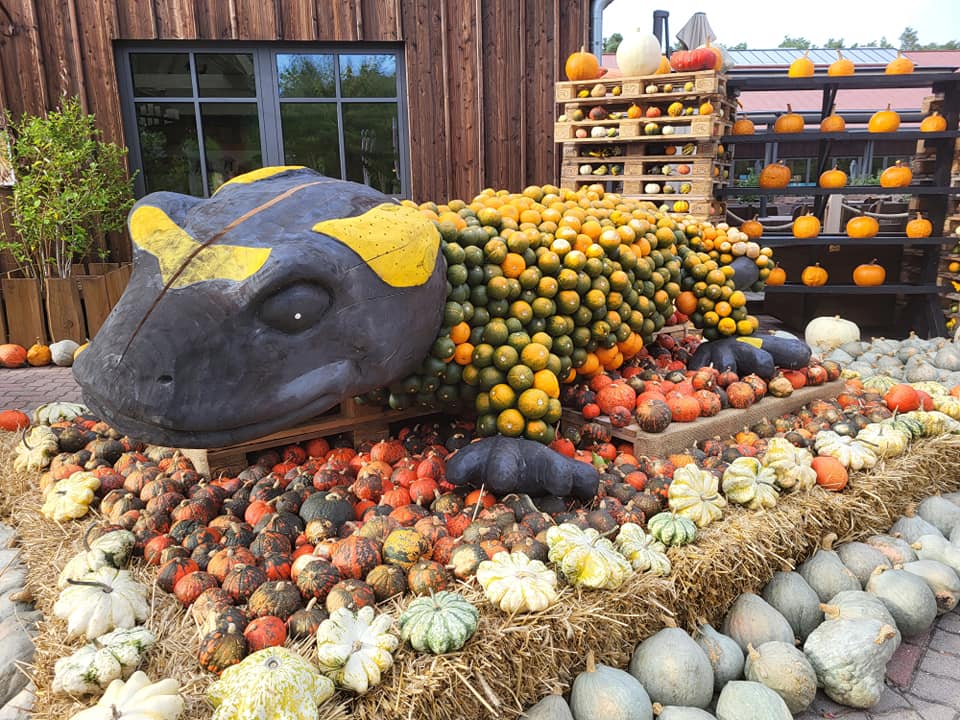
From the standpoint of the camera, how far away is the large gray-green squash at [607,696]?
2.10 meters

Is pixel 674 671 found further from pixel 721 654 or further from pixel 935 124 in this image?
pixel 935 124

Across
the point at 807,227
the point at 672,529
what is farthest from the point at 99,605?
the point at 807,227

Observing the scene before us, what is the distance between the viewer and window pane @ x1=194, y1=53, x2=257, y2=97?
7.37 m

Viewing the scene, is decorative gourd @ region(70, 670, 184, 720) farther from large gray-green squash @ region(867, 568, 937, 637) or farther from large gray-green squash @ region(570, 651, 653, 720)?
large gray-green squash @ region(867, 568, 937, 637)

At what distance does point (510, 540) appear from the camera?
248 cm

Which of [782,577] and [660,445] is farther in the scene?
[660,445]

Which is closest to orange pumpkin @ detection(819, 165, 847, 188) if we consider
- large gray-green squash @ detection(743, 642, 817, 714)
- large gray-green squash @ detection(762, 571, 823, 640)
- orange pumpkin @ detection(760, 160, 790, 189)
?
orange pumpkin @ detection(760, 160, 790, 189)

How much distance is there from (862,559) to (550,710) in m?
1.70

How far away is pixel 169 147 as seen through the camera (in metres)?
7.55

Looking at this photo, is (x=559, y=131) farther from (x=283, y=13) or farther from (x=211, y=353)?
(x=211, y=353)

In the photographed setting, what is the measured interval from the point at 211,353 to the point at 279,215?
1.80 feet

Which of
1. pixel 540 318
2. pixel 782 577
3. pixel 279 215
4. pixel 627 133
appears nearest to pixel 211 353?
pixel 279 215

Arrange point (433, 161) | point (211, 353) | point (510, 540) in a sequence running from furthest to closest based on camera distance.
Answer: point (433, 161) < point (510, 540) < point (211, 353)

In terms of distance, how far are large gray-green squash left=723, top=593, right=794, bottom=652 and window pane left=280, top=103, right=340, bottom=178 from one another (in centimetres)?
678
